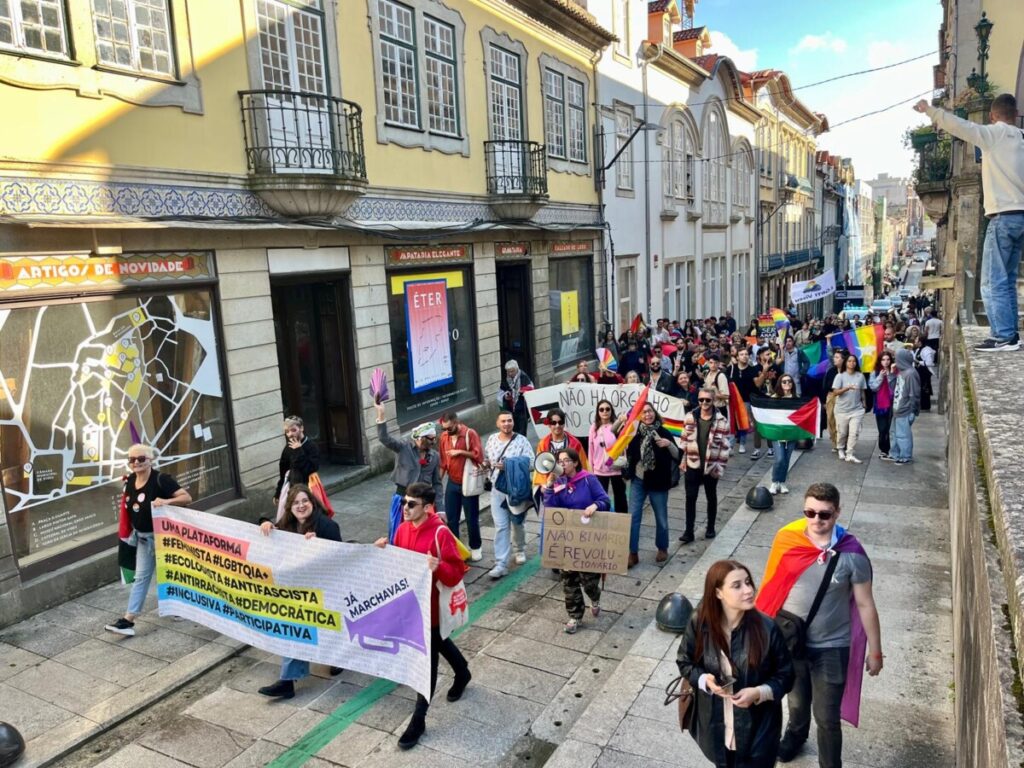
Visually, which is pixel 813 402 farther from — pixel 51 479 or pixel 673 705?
pixel 51 479

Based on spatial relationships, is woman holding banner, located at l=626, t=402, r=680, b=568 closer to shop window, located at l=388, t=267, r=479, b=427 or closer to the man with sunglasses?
the man with sunglasses

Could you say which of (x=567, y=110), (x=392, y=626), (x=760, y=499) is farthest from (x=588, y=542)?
(x=567, y=110)

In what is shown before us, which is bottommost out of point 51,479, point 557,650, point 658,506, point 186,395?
point 557,650

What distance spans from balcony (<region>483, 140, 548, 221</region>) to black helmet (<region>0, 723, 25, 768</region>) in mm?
12602

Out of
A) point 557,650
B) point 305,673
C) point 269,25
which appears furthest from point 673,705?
point 269,25

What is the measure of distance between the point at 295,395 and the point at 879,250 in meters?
106

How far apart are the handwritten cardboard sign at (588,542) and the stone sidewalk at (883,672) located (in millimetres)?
697

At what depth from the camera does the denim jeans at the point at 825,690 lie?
4215mm

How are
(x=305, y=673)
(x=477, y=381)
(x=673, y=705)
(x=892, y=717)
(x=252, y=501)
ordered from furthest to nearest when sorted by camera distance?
(x=477, y=381) → (x=252, y=501) → (x=305, y=673) → (x=673, y=705) → (x=892, y=717)

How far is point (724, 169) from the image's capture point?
32.4 meters

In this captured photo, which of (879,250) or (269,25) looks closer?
(269,25)

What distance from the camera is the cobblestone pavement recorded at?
16.8 feet

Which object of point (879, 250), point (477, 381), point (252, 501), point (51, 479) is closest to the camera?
point (51, 479)

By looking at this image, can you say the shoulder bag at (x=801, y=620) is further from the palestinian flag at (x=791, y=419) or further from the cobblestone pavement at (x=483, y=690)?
the palestinian flag at (x=791, y=419)
